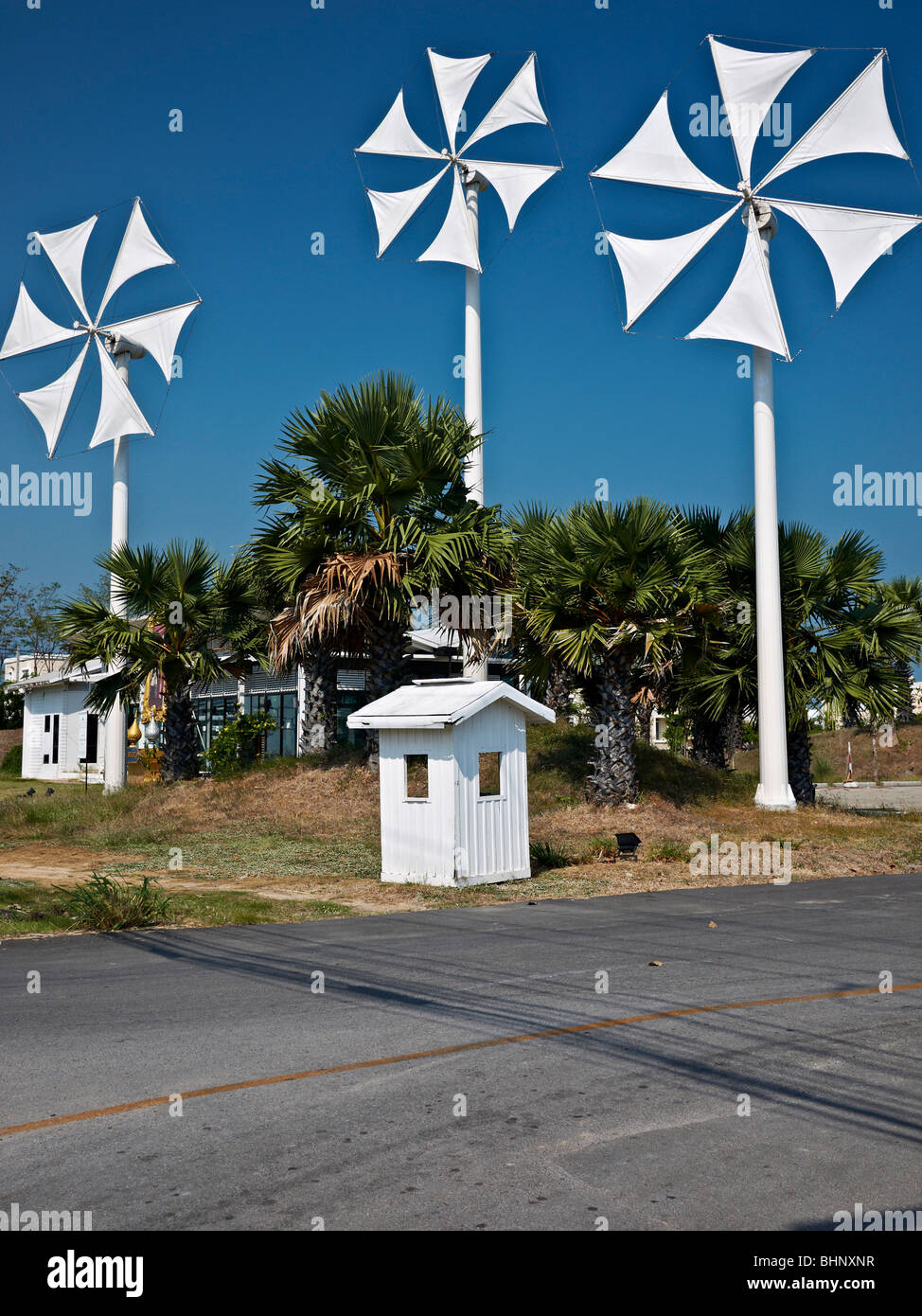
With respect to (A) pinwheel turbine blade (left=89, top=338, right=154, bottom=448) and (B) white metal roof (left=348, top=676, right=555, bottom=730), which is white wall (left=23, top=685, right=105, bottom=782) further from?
(B) white metal roof (left=348, top=676, right=555, bottom=730)

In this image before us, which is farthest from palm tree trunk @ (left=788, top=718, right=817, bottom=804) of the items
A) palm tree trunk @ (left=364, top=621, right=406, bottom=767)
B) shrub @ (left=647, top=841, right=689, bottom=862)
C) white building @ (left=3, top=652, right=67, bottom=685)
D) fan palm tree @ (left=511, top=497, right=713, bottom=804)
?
white building @ (left=3, top=652, right=67, bottom=685)

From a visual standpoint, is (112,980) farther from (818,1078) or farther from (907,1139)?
(907,1139)

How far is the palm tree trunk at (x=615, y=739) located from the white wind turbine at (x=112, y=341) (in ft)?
44.3

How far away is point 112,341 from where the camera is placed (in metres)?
31.1

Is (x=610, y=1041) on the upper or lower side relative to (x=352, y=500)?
lower

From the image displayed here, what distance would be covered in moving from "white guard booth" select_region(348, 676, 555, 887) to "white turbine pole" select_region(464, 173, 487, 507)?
11372 millimetres

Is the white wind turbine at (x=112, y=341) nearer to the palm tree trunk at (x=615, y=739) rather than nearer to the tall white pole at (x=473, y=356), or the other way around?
the tall white pole at (x=473, y=356)

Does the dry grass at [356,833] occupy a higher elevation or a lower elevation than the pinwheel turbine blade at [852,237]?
lower

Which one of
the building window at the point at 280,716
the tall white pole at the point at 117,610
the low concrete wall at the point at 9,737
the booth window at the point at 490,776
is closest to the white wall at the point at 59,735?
the building window at the point at 280,716

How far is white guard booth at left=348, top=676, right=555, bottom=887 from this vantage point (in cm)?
1518

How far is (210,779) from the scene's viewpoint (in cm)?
2584

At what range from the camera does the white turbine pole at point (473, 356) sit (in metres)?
27.0

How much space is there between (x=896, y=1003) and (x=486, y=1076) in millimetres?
3559
